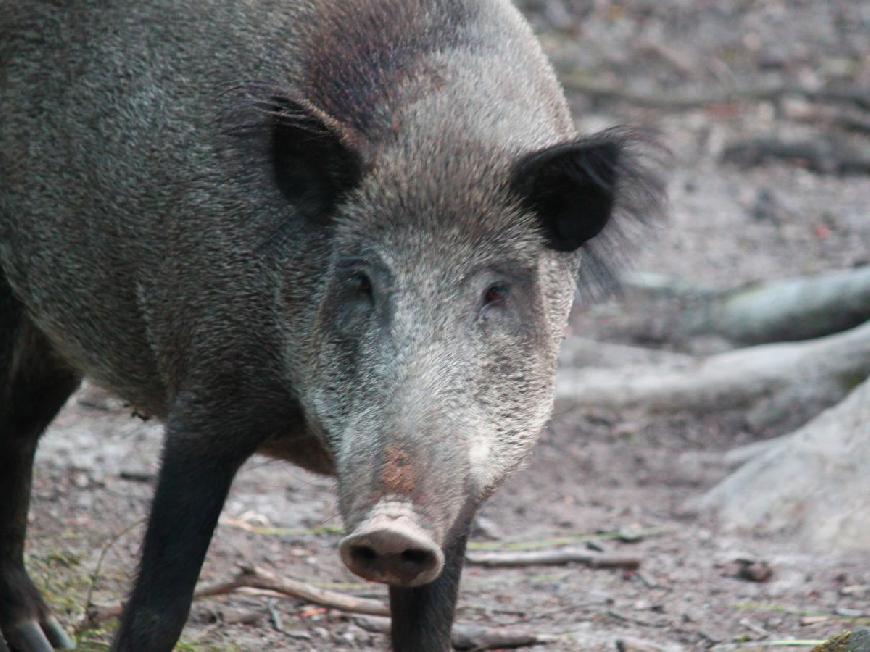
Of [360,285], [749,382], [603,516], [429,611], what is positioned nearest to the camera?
[360,285]

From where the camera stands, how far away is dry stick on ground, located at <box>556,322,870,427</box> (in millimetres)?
7605

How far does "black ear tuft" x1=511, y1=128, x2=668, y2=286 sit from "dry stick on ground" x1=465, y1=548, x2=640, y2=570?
6.80 ft

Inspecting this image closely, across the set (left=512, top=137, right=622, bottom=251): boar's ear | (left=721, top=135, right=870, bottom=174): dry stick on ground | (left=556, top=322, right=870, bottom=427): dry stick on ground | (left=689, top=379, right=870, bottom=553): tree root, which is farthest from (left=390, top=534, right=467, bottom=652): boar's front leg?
(left=721, top=135, right=870, bottom=174): dry stick on ground

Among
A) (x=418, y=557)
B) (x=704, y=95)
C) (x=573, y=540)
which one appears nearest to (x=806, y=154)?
(x=704, y=95)

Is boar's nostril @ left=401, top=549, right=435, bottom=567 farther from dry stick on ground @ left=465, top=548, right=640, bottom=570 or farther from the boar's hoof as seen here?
dry stick on ground @ left=465, top=548, right=640, bottom=570

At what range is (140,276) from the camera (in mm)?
4664

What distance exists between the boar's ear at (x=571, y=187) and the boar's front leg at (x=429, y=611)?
3.41ft

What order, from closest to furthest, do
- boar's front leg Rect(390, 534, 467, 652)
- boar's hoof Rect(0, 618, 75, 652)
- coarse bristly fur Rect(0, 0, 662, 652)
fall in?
coarse bristly fur Rect(0, 0, 662, 652) → boar's front leg Rect(390, 534, 467, 652) → boar's hoof Rect(0, 618, 75, 652)

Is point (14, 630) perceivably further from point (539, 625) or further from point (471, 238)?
point (471, 238)

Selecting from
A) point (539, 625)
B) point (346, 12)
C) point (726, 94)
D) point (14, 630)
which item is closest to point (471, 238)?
point (346, 12)

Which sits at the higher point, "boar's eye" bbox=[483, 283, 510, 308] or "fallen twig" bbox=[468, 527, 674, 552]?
"fallen twig" bbox=[468, 527, 674, 552]

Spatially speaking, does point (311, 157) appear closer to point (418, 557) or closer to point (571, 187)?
point (571, 187)

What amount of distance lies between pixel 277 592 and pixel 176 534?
3.30 ft

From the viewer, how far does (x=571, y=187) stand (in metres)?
4.12
